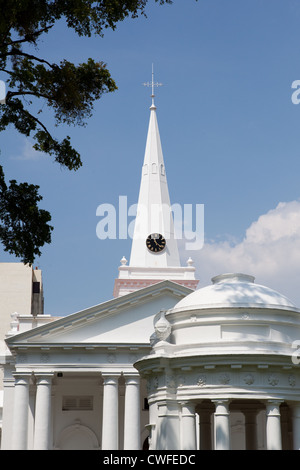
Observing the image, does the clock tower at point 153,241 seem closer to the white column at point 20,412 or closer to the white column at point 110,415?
the white column at point 110,415

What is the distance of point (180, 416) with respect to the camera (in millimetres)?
20906

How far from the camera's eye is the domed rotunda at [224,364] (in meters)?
20.2

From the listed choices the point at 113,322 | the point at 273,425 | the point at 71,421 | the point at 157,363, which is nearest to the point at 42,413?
the point at 71,421

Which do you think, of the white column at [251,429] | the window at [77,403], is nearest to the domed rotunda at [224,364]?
the white column at [251,429]

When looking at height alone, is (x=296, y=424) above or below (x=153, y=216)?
below

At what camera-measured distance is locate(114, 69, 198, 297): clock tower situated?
63.4 metres

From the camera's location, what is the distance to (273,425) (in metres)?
A: 20.4

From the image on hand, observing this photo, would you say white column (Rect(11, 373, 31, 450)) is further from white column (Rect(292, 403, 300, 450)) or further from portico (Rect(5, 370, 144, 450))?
white column (Rect(292, 403, 300, 450))

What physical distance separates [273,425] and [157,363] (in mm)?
3416

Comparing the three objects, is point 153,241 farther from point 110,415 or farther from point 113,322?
point 110,415

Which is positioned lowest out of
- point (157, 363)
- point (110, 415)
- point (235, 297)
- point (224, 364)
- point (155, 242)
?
point (224, 364)

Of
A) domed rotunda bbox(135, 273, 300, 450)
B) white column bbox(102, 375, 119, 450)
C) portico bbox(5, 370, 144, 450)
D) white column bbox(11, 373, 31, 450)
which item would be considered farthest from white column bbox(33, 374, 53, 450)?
domed rotunda bbox(135, 273, 300, 450)
